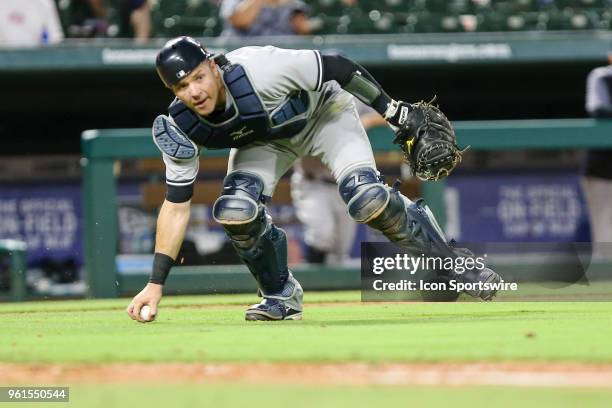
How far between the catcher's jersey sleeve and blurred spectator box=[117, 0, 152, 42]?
5.36 metres

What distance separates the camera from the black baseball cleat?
5.86 m

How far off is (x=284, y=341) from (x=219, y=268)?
4.56 metres

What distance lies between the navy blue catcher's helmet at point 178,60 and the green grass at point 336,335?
110 cm

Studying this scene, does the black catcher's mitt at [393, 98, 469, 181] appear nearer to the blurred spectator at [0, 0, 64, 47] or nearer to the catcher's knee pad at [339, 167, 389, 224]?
the catcher's knee pad at [339, 167, 389, 224]

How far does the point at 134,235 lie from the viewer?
10.3m

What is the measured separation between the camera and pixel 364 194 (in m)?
5.50

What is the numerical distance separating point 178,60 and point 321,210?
4.12m

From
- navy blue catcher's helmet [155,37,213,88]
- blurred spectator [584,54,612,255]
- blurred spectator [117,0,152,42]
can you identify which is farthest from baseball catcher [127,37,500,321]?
blurred spectator [117,0,152,42]

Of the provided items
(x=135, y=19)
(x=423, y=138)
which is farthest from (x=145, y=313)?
(x=135, y=19)

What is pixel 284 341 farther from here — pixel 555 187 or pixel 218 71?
pixel 555 187

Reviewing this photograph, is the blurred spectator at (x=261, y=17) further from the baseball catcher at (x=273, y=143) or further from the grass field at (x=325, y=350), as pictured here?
the baseball catcher at (x=273, y=143)

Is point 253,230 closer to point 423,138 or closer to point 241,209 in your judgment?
point 241,209

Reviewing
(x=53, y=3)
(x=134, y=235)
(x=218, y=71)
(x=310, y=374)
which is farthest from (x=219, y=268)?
(x=310, y=374)

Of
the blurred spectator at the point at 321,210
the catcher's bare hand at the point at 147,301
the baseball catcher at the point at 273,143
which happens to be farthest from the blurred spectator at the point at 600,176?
the catcher's bare hand at the point at 147,301
